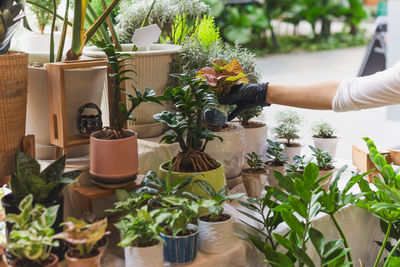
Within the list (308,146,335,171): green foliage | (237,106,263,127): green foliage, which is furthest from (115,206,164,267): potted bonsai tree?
(237,106,263,127): green foliage

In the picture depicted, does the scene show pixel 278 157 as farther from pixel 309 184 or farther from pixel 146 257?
pixel 146 257

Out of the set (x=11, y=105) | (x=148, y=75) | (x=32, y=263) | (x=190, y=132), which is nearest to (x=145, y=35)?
(x=148, y=75)

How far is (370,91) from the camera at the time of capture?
151 cm

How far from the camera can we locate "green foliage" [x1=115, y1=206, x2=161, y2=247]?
3.29ft

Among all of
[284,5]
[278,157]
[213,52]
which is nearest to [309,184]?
[278,157]

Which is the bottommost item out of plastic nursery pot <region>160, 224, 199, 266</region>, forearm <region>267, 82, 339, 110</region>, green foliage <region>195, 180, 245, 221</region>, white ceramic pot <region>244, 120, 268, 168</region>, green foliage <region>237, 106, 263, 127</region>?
plastic nursery pot <region>160, 224, 199, 266</region>

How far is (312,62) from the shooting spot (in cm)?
784

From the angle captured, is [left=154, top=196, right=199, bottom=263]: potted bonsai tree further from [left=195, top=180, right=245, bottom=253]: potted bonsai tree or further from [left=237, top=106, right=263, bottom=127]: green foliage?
[left=237, top=106, right=263, bottom=127]: green foliage

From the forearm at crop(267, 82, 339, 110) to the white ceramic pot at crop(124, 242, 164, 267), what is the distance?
77cm

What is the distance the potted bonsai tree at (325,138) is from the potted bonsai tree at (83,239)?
108 centimetres

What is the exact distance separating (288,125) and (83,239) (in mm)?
1059

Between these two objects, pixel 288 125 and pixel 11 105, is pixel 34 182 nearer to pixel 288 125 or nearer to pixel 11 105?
pixel 11 105

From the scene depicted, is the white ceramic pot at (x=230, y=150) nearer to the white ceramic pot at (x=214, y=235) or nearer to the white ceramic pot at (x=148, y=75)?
the white ceramic pot at (x=148, y=75)

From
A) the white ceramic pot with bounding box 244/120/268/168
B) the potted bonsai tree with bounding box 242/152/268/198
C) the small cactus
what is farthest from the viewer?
the white ceramic pot with bounding box 244/120/268/168
